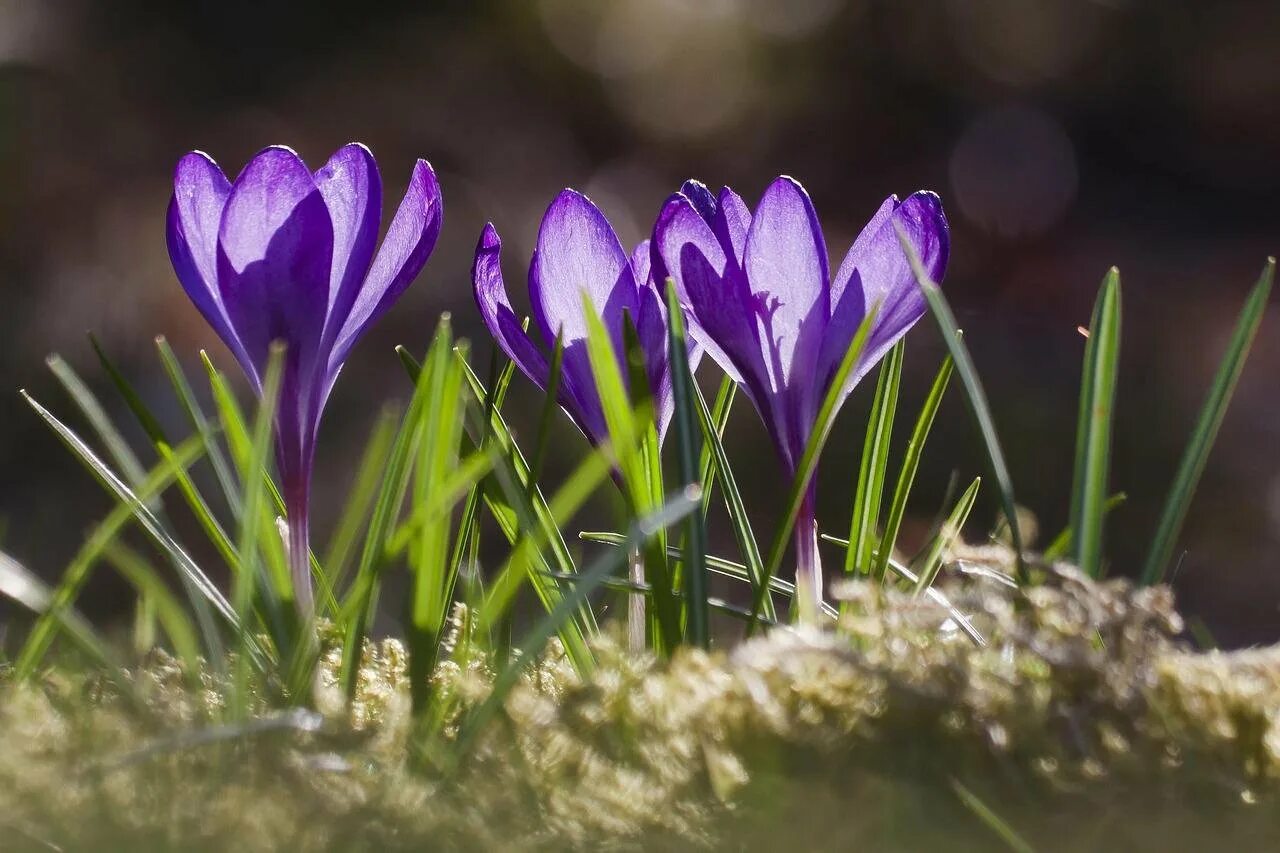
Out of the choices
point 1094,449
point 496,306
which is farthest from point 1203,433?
point 496,306

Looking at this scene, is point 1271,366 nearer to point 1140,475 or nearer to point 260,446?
point 1140,475

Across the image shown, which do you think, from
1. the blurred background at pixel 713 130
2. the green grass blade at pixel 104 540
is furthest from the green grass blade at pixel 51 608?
the blurred background at pixel 713 130

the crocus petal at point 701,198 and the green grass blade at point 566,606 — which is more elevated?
the crocus petal at point 701,198

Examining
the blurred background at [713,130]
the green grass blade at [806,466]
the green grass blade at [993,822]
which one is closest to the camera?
the green grass blade at [993,822]

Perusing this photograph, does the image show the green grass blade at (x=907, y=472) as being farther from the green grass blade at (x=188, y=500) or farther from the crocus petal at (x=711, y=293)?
the green grass blade at (x=188, y=500)

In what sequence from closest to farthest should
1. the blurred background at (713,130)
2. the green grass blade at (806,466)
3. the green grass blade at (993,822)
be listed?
the green grass blade at (993,822) → the green grass blade at (806,466) → the blurred background at (713,130)

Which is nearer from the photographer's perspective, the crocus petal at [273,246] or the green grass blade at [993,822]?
the green grass blade at [993,822]

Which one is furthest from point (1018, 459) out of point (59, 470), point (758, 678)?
point (758, 678)
